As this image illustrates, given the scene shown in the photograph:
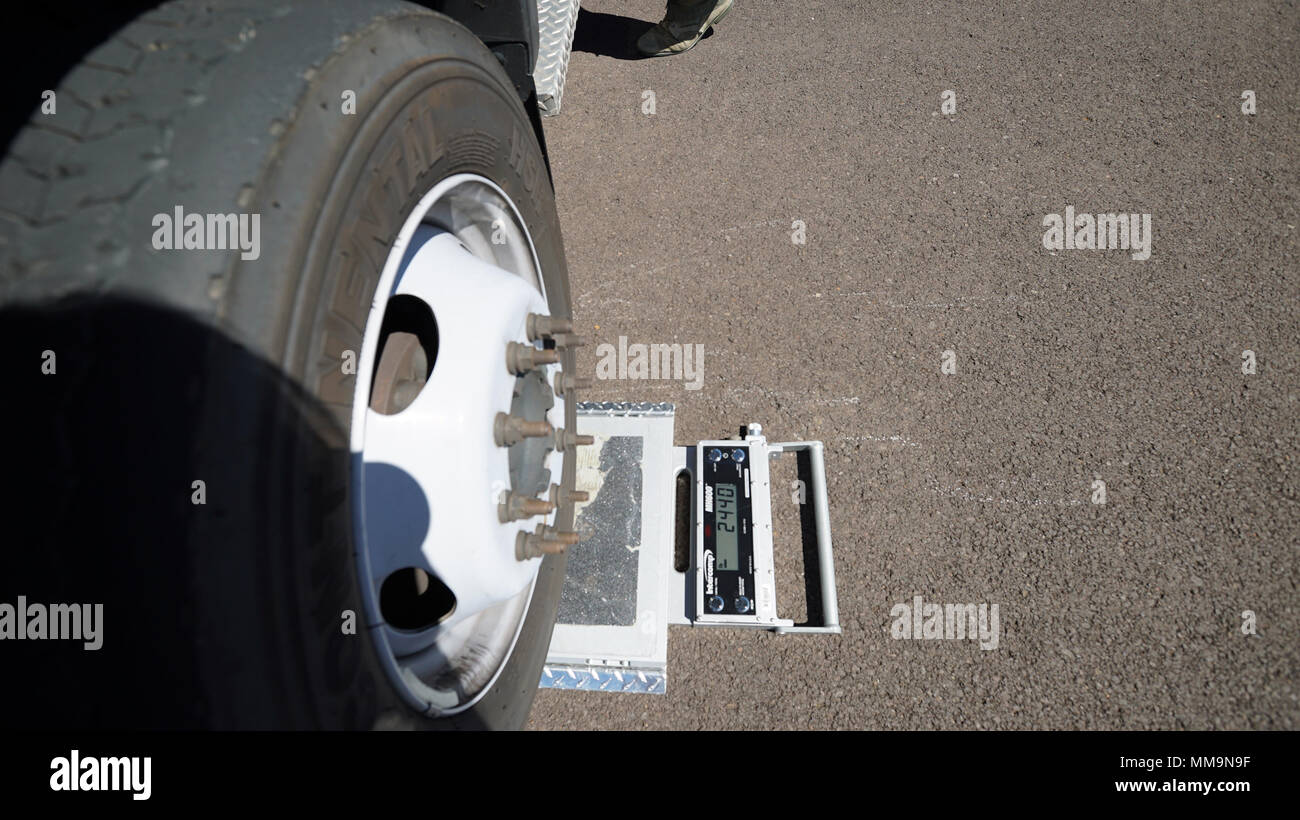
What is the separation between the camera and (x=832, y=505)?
251cm

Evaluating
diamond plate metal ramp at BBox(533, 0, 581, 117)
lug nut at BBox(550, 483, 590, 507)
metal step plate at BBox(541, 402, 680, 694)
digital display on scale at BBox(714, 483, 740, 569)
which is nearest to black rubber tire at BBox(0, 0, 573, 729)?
lug nut at BBox(550, 483, 590, 507)

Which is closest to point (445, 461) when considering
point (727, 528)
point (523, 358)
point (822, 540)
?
point (523, 358)

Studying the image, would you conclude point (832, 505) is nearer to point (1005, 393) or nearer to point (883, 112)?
point (1005, 393)

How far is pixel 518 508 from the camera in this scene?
1.39m

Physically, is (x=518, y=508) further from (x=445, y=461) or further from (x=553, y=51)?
(x=553, y=51)

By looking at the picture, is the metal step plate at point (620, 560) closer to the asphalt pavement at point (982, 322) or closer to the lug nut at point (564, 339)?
the asphalt pavement at point (982, 322)

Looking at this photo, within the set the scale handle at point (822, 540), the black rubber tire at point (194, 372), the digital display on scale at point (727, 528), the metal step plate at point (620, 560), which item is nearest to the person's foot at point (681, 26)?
the metal step plate at point (620, 560)

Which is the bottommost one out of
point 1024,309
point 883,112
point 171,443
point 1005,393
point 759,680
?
point 759,680

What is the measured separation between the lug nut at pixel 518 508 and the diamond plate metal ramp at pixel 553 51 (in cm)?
237

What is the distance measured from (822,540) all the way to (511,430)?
1364 mm

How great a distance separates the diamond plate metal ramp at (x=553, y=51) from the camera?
10.6 ft

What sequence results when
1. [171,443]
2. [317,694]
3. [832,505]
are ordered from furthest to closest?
[832,505]
[317,694]
[171,443]
